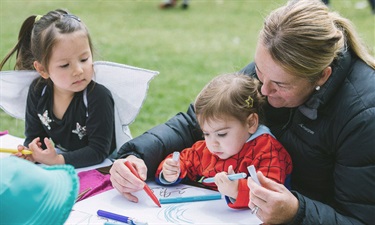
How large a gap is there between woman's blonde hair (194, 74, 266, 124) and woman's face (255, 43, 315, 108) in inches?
3.2

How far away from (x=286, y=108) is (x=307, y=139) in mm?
193

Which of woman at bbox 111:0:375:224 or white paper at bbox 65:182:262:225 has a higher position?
woman at bbox 111:0:375:224

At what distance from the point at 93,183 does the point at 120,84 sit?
47 centimetres

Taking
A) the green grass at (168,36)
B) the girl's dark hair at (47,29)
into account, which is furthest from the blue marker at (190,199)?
the green grass at (168,36)

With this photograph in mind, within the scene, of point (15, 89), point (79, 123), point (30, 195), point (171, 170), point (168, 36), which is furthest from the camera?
point (168, 36)

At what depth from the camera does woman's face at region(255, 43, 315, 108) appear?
1.71 meters

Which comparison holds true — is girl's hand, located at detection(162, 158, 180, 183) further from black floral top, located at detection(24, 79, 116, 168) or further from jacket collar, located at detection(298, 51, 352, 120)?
jacket collar, located at detection(298, 51, 352, 120)

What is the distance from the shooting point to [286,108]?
196 cm

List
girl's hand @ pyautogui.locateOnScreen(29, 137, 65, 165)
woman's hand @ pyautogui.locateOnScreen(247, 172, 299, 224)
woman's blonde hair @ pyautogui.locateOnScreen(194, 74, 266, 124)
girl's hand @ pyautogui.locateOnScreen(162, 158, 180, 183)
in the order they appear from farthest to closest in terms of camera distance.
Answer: girl's hand @ pyautogui.locateOnScreen(29, 137, 65, 165) → girl's hand @ pyautogui.locateOnScreen(162, 158, 180, 183) → woman's blonde hair @ pyautogui.locateOnScreen(194, 74, 266, 124) → woman's hand @ pyautogui.locateOnScreen(247, 172, 299, 224)

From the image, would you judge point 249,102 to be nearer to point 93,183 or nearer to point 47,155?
point 93,183

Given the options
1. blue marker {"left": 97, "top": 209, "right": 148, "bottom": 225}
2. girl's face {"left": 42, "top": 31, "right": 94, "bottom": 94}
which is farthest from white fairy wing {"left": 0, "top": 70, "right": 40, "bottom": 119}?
blue marker {"left": 97, "top": 209, "right": 148, "bottom": 225}

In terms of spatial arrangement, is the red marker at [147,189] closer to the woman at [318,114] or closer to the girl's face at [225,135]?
the woman at [318,114]

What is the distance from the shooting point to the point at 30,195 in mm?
1190

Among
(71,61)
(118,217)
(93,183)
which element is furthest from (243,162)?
(71,61)
